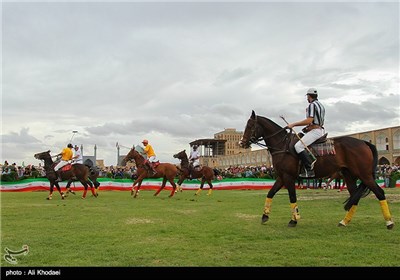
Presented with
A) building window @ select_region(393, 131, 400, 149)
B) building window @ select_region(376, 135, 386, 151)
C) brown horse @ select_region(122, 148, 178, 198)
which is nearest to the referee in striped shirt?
brown horse @ select_region(122, 148, 178, 198)

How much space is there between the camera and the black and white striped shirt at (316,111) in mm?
10398

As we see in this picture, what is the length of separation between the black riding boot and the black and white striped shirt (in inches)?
37.2

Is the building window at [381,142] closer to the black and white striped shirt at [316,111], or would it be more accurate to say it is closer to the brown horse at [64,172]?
the brown horse at [64,172]

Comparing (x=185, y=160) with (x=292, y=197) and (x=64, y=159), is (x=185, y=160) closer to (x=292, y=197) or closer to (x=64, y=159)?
(x=64, y=159)

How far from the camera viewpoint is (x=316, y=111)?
10.4 meters

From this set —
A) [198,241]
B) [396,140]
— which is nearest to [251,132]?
[198,241]

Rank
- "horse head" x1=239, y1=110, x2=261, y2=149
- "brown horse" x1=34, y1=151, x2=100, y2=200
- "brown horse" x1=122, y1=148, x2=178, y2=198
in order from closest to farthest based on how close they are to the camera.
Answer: "horse head" x1=239, y1=110, x2=261, y2=149 → "brown horse" x1=34, y1=151, x2=100, y2=200 → "brown horse" x1=122, y1=148, x2=178, y2=198

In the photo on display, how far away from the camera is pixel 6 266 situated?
5809 mm

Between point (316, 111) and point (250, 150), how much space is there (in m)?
93.2

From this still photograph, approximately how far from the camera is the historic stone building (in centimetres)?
6944

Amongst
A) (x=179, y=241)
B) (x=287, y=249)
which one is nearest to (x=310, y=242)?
(x=287, y=249)

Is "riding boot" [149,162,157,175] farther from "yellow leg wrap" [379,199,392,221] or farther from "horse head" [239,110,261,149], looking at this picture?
"yellow leg wrap" [379,199,392,221]

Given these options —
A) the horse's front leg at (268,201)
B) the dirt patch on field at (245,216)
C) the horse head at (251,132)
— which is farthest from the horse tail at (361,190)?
the horse head at (251,132)
